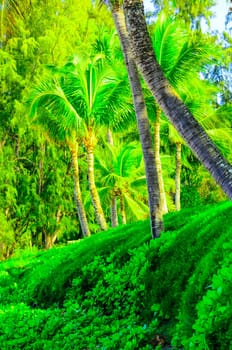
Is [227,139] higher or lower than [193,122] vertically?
higher

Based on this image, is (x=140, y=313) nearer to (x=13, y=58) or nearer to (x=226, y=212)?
(x=226, y=212)

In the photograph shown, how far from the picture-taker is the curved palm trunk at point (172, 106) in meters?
6.73

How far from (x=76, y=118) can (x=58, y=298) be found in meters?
9.45

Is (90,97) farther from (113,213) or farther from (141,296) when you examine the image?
(141,296)

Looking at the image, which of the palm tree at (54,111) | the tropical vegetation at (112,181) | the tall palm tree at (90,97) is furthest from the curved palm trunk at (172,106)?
the tall palm tree at (90,97)

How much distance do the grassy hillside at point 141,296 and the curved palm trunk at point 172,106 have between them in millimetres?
1033

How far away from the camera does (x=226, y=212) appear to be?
8.93 meters

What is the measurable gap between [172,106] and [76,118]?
12198mm

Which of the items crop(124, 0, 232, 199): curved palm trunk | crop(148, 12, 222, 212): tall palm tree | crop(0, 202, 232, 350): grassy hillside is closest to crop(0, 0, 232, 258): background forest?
crop(148, 12, 222, 212): tall palm tree

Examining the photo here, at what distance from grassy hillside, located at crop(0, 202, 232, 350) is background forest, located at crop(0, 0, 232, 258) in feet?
26.9

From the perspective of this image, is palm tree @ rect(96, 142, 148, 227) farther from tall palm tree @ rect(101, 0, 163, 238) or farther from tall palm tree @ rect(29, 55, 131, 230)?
tall palm tree @ rect(101, 0, 163, 238)

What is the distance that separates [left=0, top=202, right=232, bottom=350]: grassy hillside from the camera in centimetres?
577

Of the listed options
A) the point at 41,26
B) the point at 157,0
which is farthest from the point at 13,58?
the point at 157,0

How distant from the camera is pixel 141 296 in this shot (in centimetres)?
856
